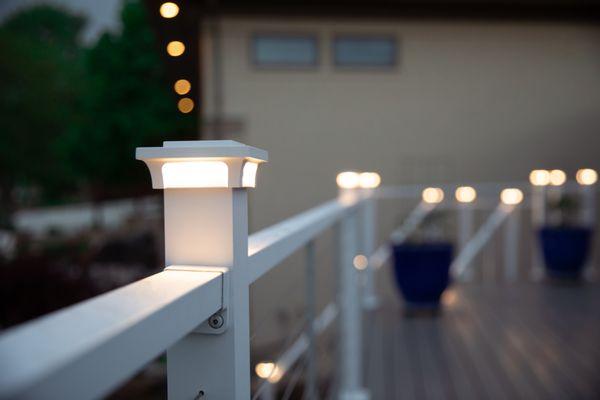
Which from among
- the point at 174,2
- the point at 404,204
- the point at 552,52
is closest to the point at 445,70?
the point at 552,52

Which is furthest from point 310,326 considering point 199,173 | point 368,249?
point 368,249

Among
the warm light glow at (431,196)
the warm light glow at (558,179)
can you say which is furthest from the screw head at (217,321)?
the warm light glow at (558,179)

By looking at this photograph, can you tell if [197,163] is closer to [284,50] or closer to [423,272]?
[423,272]

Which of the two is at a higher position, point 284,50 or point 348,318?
point 284,50

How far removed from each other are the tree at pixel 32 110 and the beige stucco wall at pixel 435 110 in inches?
343

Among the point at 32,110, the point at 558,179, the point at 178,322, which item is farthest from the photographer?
the point at 32,110

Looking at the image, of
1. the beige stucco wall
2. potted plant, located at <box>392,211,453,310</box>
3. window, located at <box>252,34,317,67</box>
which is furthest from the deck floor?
window, located at <box>252,34,317,67</box>

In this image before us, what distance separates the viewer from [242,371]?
0.64 m

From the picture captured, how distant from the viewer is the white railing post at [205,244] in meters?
0.58

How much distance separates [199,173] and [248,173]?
0.07 m

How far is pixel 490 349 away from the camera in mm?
2764

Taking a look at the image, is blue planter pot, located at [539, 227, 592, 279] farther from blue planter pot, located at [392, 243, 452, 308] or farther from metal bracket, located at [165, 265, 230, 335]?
metal bracket, located at [165, 265, 230, 335]

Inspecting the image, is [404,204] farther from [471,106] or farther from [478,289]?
[478,289]

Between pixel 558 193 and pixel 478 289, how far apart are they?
51.6 inches
